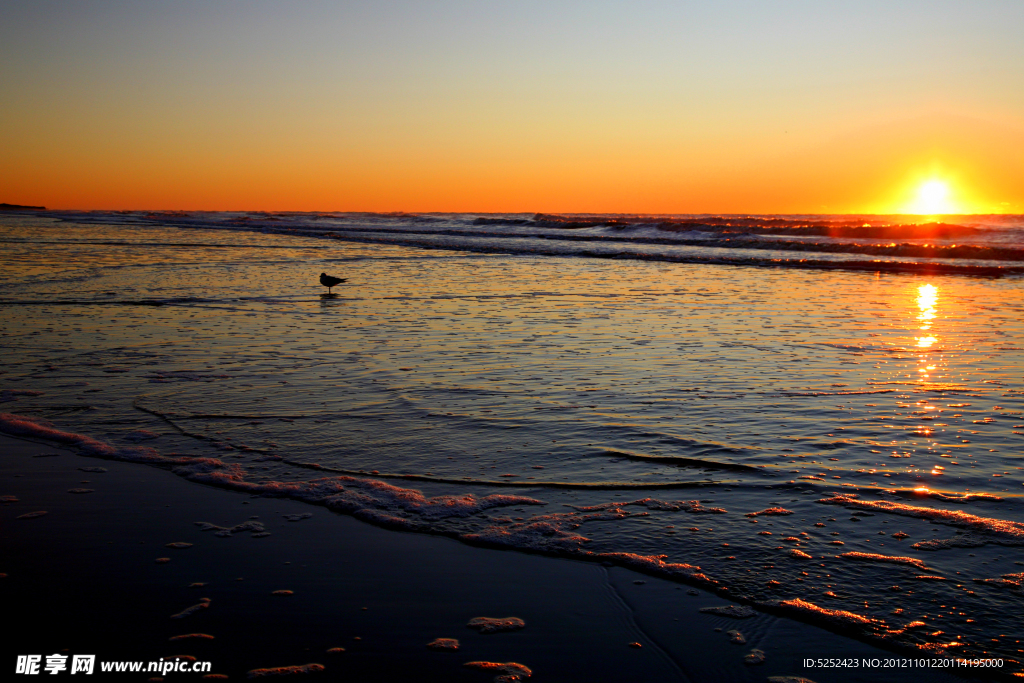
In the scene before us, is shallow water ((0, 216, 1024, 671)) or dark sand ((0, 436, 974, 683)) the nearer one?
dark sand ((0, 436, 974, 683))

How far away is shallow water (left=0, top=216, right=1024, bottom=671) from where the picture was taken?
3754 millimetres

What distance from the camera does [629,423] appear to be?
5949 mm

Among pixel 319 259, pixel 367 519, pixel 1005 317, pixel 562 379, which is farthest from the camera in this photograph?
pixel 319 259

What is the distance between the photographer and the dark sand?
297cm

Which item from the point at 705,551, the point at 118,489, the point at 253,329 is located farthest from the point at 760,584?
the point at 253,329

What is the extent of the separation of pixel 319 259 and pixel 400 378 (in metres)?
19.0

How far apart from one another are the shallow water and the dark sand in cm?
23

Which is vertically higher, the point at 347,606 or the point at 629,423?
the point at 629,423

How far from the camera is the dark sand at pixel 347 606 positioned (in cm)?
297

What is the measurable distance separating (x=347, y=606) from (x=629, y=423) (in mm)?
3142

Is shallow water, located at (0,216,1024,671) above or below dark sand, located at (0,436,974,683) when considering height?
above

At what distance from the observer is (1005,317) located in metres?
11.9

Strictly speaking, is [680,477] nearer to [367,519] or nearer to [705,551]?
[705,551]

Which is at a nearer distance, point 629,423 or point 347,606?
point 347,606
